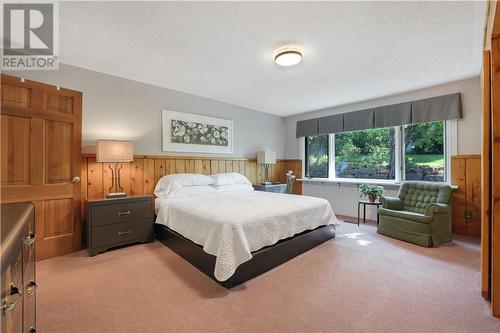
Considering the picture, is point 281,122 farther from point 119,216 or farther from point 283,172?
point 119,216

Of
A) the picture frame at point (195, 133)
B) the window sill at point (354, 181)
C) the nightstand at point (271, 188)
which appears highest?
the picture frame at point (195, 133)

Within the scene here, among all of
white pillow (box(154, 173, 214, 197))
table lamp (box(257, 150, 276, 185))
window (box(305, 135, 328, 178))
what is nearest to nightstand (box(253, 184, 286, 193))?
table lamp (box(257, 150, 276, 185))

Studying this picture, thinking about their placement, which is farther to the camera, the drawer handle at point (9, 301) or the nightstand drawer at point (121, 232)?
the nightstand drawer at point (121, 232)

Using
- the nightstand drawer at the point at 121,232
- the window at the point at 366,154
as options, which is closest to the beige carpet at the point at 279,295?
the nightstand drawer at the point at 121,232

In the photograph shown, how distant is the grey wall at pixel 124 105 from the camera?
117 inches

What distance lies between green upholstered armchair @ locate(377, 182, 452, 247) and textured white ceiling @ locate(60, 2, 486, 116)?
1.72 meters

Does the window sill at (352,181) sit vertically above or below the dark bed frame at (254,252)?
above

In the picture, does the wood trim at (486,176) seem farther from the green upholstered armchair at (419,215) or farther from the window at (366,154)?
the window at (366,154)

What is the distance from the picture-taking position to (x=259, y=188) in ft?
15.8

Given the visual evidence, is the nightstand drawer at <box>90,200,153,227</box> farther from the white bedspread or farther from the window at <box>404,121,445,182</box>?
the window at <box>404,121,445,182</box>

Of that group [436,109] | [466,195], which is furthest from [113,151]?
[466,195]

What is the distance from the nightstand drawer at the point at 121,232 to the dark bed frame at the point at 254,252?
192 mm

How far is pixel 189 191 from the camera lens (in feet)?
11.4

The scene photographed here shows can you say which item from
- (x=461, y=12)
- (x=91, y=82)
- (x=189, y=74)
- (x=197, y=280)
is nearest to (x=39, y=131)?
(x=91, y=82)
